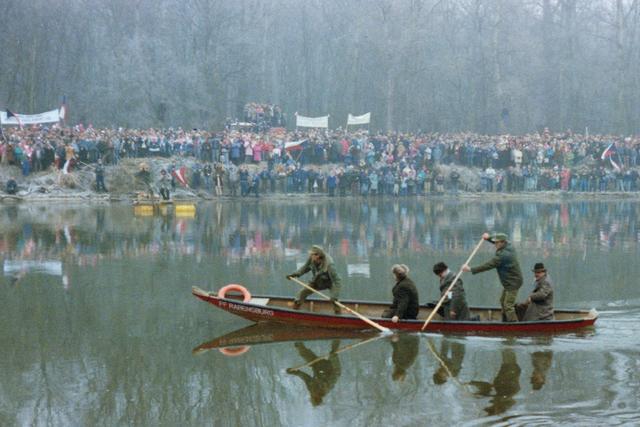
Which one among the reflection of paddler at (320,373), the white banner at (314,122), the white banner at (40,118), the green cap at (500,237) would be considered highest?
the white banner at (314,122)

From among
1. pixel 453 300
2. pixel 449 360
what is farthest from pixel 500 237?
pixel 449 360

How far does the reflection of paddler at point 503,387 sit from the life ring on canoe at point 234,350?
3.77m

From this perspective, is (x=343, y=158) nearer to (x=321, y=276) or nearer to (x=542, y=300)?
(x=321, y=276)

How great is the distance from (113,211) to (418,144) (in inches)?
803

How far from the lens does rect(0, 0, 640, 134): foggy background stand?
54.9m

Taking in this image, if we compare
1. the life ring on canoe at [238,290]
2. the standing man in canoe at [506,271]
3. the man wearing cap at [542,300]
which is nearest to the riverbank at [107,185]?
the life ring on canoe at [238,290]

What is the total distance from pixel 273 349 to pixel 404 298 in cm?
243

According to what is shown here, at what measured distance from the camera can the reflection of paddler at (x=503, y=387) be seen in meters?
10.8

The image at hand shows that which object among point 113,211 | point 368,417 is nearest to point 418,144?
point 113,211

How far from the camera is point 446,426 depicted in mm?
10039

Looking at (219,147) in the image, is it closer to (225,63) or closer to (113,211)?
(113,211)

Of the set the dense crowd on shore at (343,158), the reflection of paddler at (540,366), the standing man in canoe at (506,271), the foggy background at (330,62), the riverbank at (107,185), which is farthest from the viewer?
the foggy background at (330,62)

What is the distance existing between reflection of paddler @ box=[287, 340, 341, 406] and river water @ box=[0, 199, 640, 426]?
0.14 feet

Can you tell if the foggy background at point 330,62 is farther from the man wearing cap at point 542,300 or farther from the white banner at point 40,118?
the man wearing cap at point 542,300
